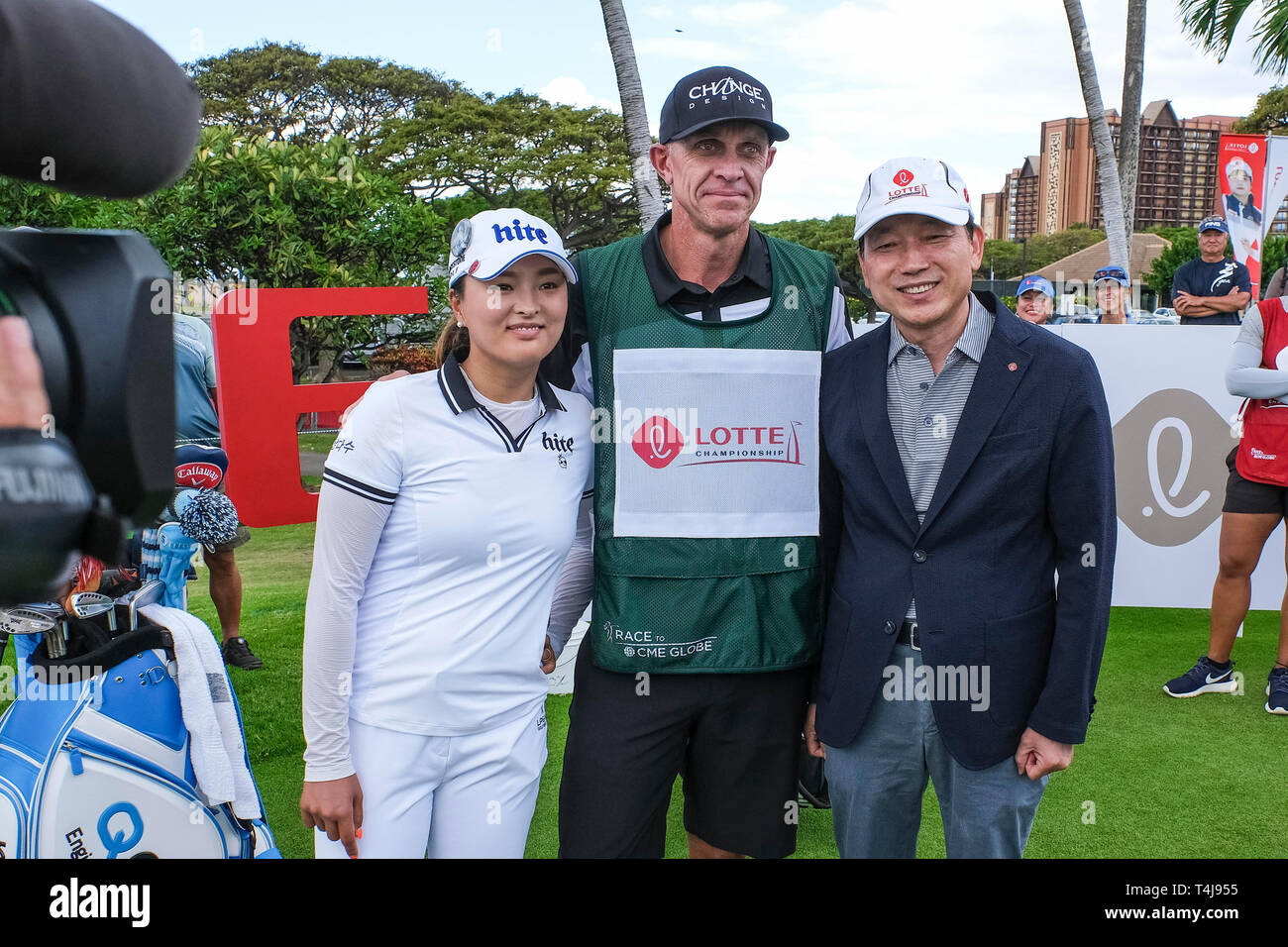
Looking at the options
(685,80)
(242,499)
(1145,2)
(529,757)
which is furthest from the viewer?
(1145,2)

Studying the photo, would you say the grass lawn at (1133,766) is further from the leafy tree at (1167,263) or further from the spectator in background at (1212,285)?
the leafy tree at (1167,263)

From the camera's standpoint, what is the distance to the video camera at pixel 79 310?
47cm

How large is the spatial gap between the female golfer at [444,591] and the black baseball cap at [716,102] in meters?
0.48

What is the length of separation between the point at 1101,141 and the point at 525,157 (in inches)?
570

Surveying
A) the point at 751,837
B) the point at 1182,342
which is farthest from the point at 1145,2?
the point at 751,837

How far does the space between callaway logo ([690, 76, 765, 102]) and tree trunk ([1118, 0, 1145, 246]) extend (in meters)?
9.25

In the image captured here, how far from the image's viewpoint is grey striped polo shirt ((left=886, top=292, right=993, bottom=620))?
6.66 feet

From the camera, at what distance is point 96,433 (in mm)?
488

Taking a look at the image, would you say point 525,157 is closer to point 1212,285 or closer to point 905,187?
point 1212,285

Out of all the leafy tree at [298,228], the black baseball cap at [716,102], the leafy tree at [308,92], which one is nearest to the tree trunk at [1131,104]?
the leafy tree at [298,228]

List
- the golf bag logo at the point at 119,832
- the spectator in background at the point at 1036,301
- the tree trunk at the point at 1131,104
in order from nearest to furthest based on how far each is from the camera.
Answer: the golf bag logo at the point at 119,832 → the spectator in background at the point at 1036,301 → the tree trunk at the point at 1131,104

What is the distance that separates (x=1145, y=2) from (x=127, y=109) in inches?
475

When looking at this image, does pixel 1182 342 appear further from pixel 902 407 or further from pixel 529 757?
pixel 529 757

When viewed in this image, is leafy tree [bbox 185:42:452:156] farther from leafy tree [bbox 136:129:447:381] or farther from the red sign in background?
the red sign in background
